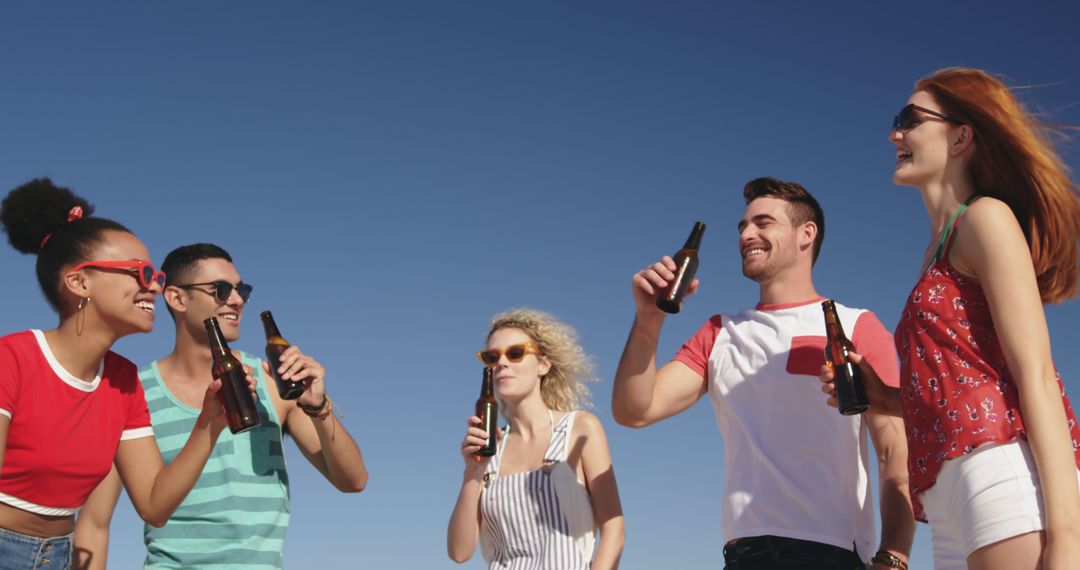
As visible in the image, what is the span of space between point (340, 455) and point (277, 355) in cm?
71

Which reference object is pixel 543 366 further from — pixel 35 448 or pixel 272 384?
pixel 35 448

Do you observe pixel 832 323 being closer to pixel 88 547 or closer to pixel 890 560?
pixel 890 560

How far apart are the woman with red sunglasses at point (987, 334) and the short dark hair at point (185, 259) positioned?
4.14m

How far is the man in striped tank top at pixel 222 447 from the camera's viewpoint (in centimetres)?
525

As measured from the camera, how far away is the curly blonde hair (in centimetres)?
680

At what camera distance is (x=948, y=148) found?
376cm

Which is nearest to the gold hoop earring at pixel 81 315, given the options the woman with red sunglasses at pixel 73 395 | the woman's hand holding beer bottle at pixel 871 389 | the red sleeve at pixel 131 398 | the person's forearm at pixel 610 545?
the woman with red sunglasses at pixel 73 395

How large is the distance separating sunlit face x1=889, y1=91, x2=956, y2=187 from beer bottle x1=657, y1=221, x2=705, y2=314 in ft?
3.59

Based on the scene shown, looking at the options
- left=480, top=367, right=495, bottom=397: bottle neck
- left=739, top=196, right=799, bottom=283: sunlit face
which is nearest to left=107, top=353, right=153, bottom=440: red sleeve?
left=480, top=367, right=495, bottom=397: bottle neck

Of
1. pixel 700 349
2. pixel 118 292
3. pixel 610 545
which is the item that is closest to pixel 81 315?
pixel 118 292

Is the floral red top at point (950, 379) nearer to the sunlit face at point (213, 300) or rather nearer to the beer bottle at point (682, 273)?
the beer bottle at point (682, 273)

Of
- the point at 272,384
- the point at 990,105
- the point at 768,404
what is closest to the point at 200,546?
the point at 272,384

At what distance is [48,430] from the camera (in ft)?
14.5

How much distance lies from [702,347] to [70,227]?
316cm
